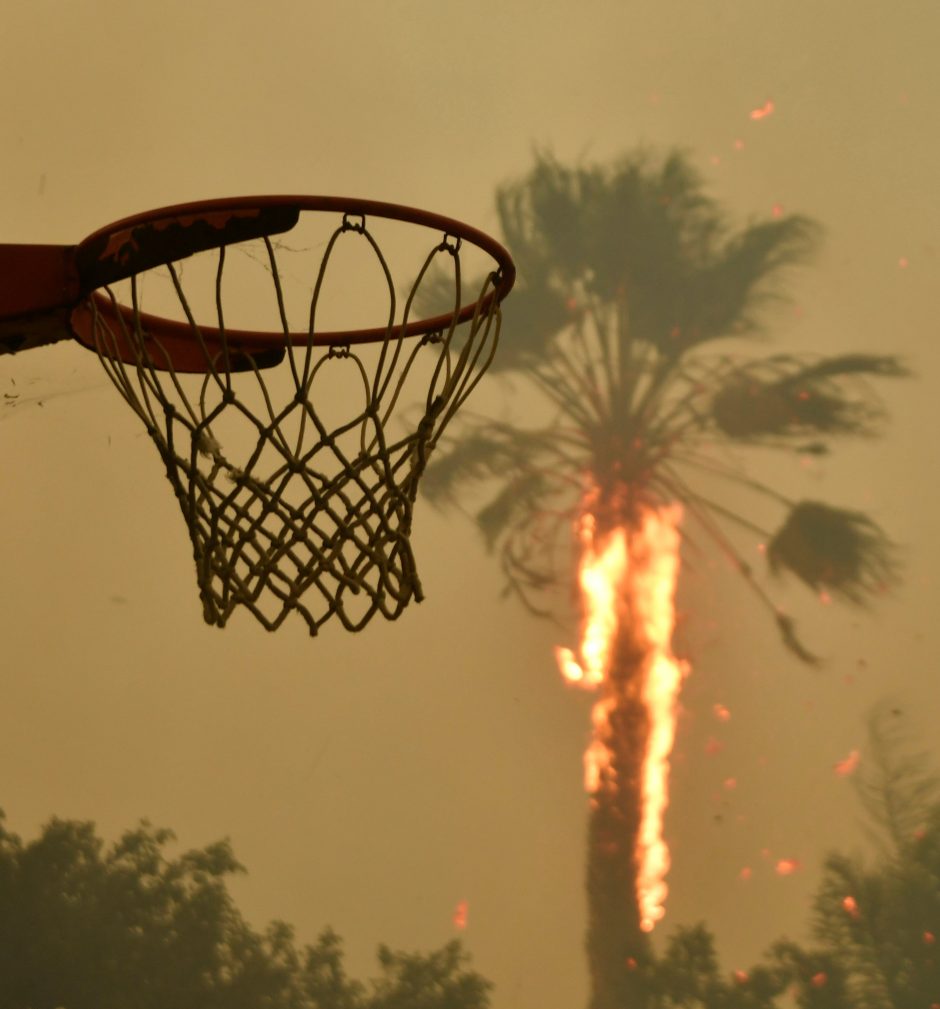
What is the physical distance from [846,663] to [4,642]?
1.76m

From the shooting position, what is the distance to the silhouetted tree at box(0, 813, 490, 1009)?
2303mm

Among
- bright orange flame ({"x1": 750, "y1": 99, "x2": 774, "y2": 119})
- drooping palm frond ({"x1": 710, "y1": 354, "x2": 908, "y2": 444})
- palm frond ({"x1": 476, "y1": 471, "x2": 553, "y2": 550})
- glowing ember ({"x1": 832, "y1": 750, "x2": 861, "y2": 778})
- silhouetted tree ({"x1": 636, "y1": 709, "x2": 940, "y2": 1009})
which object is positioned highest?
bright orange flame ({"x1": 750, "y1": 99, "x2": 774, "y2": 119})

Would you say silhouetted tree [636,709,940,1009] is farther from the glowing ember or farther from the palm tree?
the palm tree

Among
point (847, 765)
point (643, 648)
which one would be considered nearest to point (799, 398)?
point (643, 648)

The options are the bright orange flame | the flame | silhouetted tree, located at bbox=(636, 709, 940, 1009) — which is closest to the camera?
silhouetted tree, located at bbox=(636, 709, 940, 1009)

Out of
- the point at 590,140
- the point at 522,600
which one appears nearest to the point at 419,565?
the point at 522,600

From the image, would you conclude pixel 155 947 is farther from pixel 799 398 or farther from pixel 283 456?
pixel 799 398

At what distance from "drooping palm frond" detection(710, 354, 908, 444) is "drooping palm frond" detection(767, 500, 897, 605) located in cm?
18

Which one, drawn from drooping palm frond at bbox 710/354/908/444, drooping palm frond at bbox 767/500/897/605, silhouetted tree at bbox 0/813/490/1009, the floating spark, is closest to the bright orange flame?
drooping palm frond at bbox 710/354/908/444

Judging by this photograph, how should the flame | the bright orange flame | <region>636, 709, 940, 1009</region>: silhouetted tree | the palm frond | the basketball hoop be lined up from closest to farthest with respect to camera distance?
the basketball hoop → <region>636, 709, 940, 1009</region>: silhouetted tree → the flame → the palm frond → the bright orange flame

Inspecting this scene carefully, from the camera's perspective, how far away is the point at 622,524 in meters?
2.56

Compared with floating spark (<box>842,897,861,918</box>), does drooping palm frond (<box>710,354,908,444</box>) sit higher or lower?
higher

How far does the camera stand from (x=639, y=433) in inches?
103

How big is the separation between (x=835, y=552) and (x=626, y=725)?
0.59 metres
